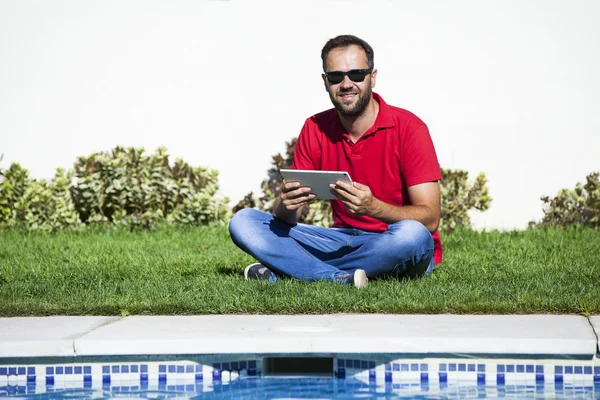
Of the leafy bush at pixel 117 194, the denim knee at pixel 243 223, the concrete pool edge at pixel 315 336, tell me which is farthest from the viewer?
the leafy bush at pixel 117 194

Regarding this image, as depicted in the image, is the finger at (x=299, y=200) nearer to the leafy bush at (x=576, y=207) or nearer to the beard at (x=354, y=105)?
the beard at (x=354, y=105)

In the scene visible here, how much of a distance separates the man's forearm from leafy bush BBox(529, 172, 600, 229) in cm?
380

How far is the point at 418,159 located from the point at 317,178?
783mm

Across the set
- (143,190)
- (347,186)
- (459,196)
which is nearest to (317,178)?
(347,186)

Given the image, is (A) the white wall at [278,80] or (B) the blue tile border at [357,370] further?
(A) the white wall at [278,80]

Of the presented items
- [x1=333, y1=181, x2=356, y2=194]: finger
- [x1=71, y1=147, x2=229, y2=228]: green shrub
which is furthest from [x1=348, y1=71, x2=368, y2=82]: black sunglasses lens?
[x1=71, y1=147, x2=229, y2=228]: green shrub

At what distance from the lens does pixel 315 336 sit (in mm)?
4035

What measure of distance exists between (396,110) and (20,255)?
3.39 m

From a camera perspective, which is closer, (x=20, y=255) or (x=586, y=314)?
(x=586, y=314)

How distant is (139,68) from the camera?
9602 mm

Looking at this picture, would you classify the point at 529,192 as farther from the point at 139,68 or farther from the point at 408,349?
the point at 408,349

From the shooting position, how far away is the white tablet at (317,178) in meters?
5.00

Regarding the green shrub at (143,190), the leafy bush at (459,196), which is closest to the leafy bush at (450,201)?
the leafy bush at (459,196)

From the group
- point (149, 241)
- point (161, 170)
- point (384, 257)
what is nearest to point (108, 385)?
point (384, 257)
